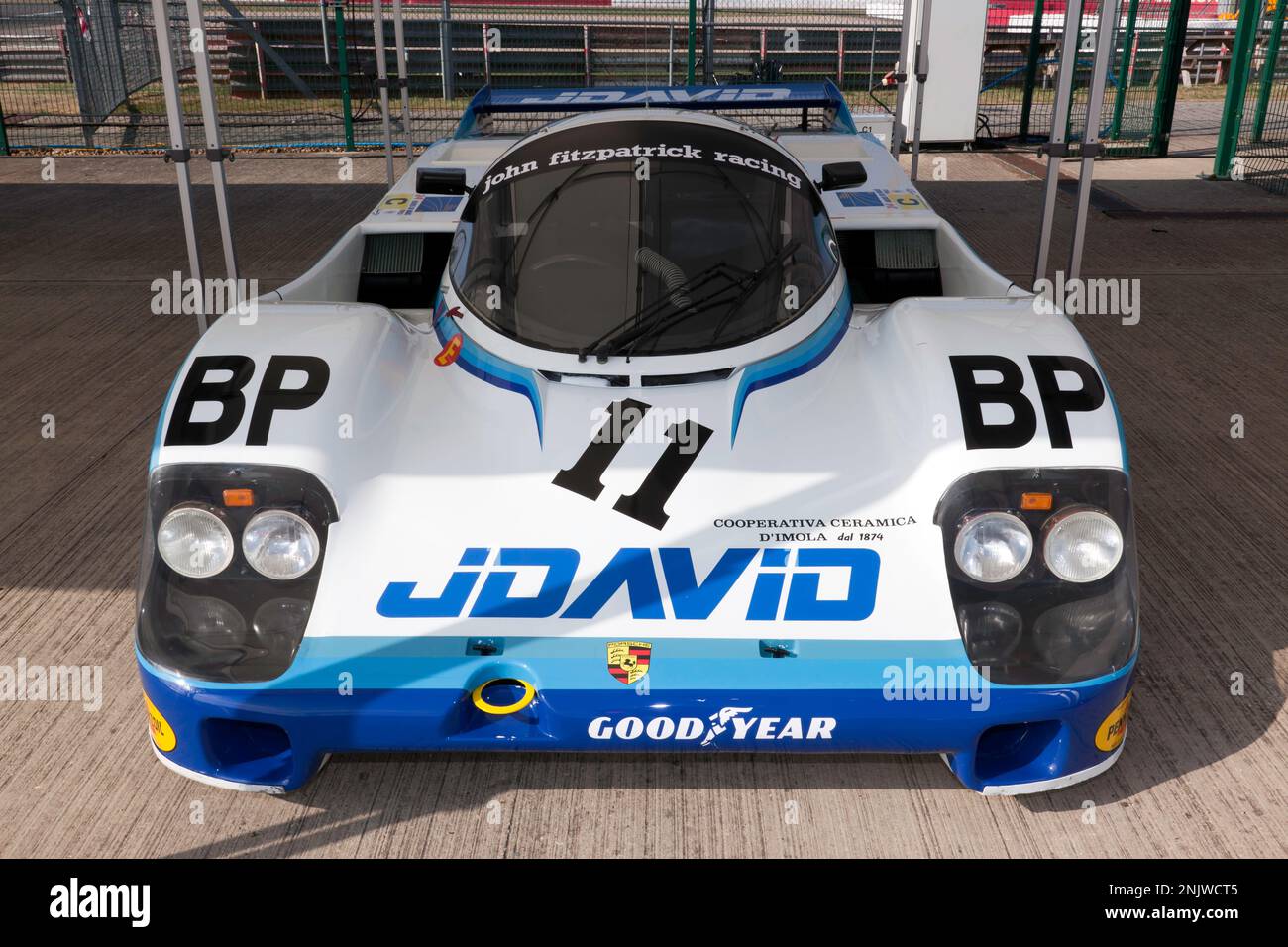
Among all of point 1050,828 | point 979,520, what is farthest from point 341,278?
point 1050,828

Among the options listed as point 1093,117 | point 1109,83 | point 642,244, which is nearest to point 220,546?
point 642,244

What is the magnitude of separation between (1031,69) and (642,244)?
9839mm

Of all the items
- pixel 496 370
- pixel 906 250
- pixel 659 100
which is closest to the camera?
pixel 496 370

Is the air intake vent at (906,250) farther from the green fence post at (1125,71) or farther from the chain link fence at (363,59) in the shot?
the green fence post at (1125,71)

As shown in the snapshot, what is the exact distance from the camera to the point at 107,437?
4707mm

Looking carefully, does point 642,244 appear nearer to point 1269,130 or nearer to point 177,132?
point 177,132

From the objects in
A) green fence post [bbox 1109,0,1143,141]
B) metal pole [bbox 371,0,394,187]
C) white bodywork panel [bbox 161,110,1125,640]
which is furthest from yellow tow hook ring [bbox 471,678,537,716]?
green fence post [bbox 1109,0,1143,141]

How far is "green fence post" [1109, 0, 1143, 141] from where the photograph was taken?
11.4 metres

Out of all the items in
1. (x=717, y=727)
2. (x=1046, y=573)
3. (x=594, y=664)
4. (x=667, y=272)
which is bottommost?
(x=717, y=727)

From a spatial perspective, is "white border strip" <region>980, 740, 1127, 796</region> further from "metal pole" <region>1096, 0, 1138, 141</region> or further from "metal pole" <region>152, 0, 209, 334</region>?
"metal pole" <region>1096, 0, 1138, 141</region>

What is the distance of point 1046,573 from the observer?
2.42m

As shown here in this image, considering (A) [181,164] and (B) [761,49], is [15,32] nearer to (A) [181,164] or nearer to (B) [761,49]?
(B) [761,49]

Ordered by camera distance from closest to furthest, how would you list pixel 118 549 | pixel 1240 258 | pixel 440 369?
1. pixel 440 369
2. pixel 118 549
3. pixel 1240 258
